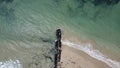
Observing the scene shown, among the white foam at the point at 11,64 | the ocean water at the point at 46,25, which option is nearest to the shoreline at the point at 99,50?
the ocean water at the point at 46,25

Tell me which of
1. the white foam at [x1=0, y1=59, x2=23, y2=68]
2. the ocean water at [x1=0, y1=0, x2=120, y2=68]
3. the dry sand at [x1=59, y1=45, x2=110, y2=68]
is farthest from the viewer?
the ocean water at [x1=0, y1=0, x2=120, y2=68]

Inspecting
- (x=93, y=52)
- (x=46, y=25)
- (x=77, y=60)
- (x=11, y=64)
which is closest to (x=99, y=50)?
(x=93, y=52)

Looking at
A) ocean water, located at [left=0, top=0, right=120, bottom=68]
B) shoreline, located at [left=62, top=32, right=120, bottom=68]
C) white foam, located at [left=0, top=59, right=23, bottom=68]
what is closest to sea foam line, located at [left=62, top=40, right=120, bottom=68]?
shoreline, located at [left=62, top=32, right=120, bottom=68]

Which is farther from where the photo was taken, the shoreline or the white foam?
the shoreline

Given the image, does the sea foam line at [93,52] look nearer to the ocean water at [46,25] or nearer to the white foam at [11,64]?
the ocean water at [46,25]

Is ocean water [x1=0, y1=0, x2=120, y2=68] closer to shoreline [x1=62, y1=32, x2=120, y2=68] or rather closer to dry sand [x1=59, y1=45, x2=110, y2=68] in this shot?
shoreline [x1=62, y1=32, x2=120, y2=68]

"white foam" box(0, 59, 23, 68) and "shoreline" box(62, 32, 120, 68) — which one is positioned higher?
"shoreline" box(62, 32, 120, 68)

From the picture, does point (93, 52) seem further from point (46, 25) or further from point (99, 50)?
point (46, 25)

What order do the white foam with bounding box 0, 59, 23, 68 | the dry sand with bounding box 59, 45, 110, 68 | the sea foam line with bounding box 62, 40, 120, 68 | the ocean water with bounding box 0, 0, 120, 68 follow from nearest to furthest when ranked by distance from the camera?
the white foam with bounding box 0, 59, 23, 68, the dry sand with bounding box 59, 45, 110, 68, the ocean water with bounding box 0, 0, 120, 68, the sea foam line with bounding box 62, 40, 120, 68

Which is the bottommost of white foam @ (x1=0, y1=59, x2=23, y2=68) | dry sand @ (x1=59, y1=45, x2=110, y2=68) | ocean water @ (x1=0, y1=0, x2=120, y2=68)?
white foam @ (x1=0, y1=59, x2=23, y2=68)
